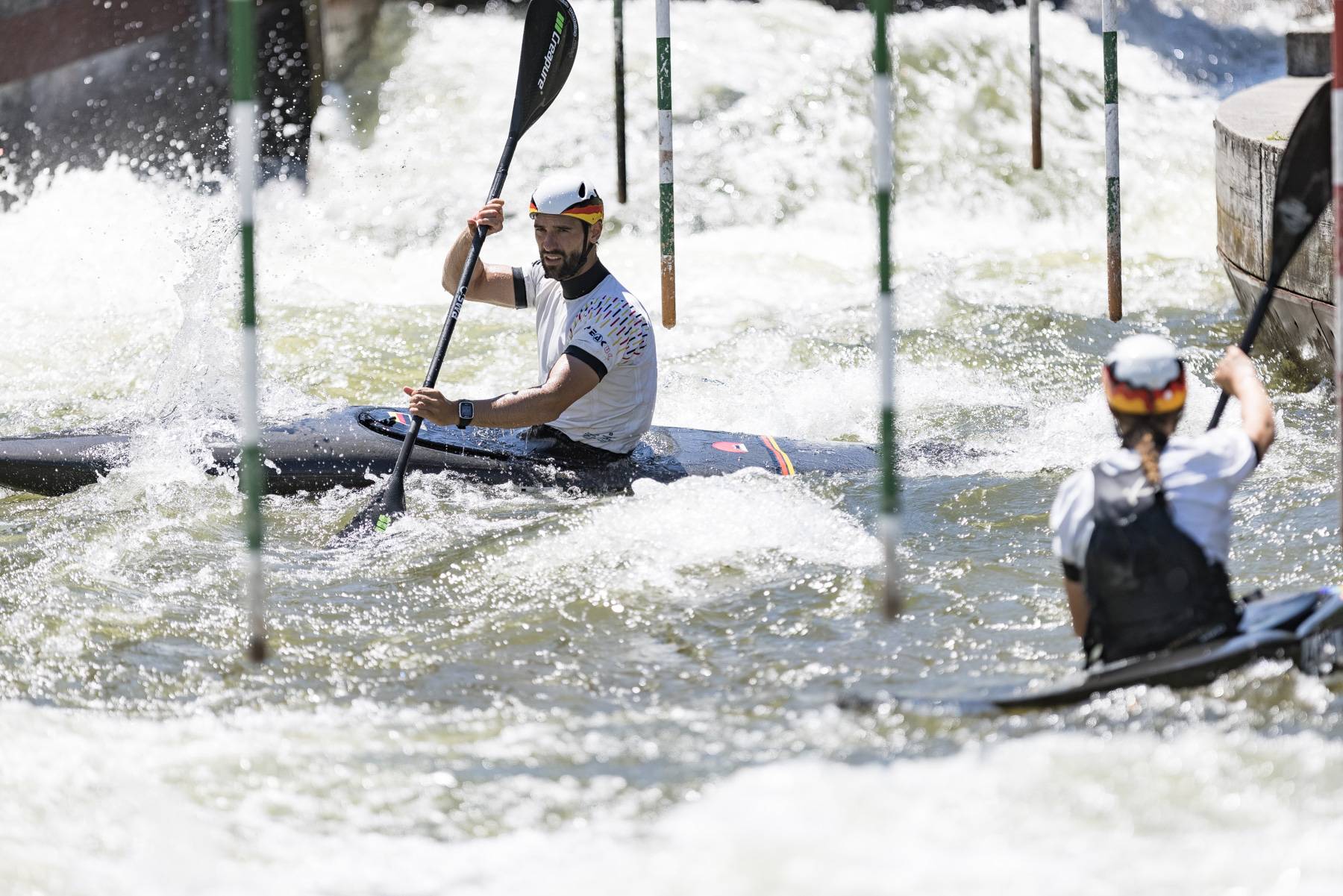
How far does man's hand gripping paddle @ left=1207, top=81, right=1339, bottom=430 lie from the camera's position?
3521 millimetres

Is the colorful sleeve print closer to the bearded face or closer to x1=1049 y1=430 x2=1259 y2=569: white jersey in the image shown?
the bearded face

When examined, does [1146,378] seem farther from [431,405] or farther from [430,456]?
[430,456]

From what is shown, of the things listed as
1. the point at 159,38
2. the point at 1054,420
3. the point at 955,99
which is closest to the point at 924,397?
the point at 1054,420

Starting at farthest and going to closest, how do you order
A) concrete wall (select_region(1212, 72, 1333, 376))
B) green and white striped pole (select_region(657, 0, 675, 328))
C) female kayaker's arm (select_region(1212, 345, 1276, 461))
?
1. green and white striped pole (select_region(657, 0, 675, 328))
2. concrete wall (select_region(1212, 72, 1333, 376))
3. female kayaker's arm (select_region(1212, 345, 1276, 461))

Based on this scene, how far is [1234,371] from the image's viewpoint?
3412 mm

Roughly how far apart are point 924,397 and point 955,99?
5634 millimetres

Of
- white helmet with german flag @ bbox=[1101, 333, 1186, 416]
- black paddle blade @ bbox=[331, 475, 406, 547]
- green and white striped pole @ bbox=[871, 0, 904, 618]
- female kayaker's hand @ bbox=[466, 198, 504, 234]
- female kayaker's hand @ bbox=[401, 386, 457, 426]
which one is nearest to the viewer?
green and white striped pole @ bbox=[871, 0, 904, 618]

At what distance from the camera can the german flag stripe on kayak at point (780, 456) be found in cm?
536

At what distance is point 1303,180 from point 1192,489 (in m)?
0.94

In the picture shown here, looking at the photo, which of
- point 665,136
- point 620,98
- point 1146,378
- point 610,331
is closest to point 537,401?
point 610,331

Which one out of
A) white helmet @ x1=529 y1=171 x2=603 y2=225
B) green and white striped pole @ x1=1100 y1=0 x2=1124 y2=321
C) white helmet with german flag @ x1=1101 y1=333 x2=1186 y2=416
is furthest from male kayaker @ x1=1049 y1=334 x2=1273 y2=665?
green and white striped pole @ x1=1100 y1=0 x2=1124 y2=321

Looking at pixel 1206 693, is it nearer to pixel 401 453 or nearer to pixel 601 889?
pixel 601 889

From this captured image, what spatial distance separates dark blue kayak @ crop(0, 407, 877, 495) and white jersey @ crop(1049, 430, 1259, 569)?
7.14 ft

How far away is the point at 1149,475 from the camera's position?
10.1 ft
